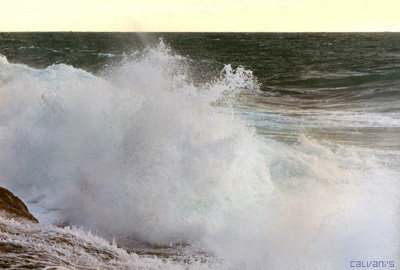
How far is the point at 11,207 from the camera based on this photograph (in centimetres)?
459

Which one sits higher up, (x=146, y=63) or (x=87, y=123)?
(x=146, y=63)

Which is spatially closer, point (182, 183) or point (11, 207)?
point (11, 207)

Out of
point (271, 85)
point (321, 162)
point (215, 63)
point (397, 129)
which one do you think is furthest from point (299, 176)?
point (215, 63)

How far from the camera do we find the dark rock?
172 inches

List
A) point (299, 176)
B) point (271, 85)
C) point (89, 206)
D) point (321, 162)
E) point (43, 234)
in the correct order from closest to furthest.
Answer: point (43, 234) < point (89, 206) < point (299, 176) < point (321, 162) < point (271, 85)

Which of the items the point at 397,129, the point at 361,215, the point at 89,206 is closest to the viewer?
the point at 361,215

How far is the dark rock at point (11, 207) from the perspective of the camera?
14.3 feet

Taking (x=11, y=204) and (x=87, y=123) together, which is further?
(x=87, y=123)

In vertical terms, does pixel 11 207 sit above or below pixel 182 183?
above

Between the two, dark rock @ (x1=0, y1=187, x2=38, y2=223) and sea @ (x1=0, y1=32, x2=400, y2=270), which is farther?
sea @ (x1=0, y1=32, x2=400, y2=270)

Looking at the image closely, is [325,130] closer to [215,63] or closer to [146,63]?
[146,63]

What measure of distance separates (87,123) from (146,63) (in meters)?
3.36

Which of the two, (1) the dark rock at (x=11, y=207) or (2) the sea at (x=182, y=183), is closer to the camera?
(1) the dark rock at (x=11, y=207)

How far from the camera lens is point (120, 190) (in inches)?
263
